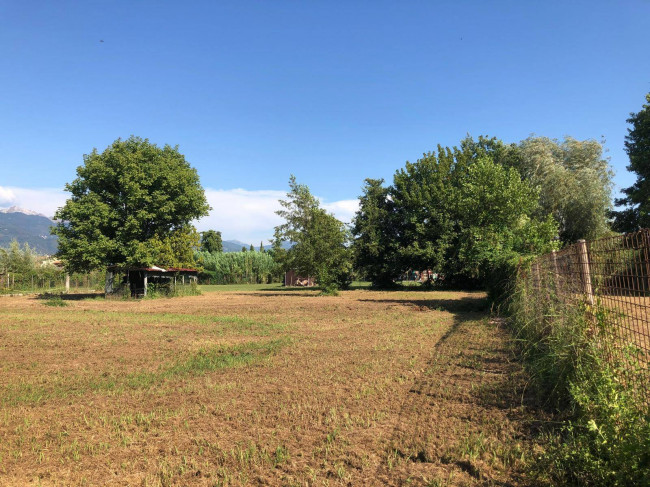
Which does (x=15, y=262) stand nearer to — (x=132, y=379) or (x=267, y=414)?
(x=132, y=379)

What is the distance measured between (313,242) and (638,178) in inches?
908

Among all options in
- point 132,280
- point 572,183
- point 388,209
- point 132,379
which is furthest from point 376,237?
point 132,379

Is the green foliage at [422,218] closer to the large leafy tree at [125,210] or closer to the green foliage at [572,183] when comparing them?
the green foliage at [572,183]

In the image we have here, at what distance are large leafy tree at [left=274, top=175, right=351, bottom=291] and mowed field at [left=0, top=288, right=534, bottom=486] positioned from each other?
23.2 metres

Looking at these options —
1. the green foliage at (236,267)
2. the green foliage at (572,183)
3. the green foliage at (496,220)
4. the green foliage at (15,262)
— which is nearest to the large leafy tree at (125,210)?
the green foliage at (15,262)

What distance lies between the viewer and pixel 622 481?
2529mm

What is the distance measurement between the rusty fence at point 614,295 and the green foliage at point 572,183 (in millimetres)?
30669

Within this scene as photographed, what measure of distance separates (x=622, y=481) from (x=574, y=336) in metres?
2.47

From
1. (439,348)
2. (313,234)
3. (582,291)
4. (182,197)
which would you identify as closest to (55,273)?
(182,197)

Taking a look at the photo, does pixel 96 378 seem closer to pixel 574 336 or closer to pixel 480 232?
pixel 574 336

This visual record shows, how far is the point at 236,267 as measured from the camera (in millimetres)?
68000

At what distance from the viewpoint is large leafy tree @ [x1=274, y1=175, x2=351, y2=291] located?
32.7m

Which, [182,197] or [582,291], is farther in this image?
[182,197]

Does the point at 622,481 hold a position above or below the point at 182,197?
below
